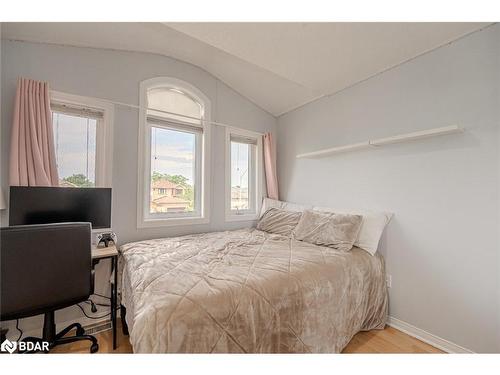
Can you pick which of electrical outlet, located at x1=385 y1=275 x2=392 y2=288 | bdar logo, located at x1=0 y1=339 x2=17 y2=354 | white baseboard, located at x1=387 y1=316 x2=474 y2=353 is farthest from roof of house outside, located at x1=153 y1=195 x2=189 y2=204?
white baseboard, located at x1=387 y1=316 x2=474 y2=353

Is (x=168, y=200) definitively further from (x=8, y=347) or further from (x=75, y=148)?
(x=8, y=347)

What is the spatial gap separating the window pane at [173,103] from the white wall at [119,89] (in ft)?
0.63

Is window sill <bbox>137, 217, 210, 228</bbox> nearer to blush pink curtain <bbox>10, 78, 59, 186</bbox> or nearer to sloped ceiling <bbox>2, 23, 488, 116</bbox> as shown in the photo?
blush pink curtain <bbox>10, 78, 59, 186</bbox>

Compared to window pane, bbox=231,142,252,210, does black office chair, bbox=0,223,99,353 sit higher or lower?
lower

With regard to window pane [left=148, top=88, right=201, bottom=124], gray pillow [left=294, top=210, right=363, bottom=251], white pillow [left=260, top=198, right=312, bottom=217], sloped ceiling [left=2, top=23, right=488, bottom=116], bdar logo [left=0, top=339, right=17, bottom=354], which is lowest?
bdar logo [left=0, top=339, right=17, bottom=354]

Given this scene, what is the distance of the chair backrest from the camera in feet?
4.03

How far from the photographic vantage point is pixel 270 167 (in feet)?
10.6

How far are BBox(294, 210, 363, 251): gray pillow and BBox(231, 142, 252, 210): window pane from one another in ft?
3.56

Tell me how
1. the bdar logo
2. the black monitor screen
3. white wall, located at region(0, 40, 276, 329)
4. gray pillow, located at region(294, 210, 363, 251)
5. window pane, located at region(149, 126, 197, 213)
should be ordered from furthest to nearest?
1. window pane, located at region(149, 126, 197, 213)
2. gray pillow, located at region(294, 210, 363, 251)
3. white wall, located at region(0, 40, 276, 329)
4. the black monitor screen
5. the bdar logo

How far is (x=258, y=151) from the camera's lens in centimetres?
331

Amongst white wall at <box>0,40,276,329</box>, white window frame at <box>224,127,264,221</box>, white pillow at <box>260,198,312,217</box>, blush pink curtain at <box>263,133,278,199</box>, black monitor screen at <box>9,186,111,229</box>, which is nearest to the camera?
black monitor screen at <box>9,186,111,229</box>

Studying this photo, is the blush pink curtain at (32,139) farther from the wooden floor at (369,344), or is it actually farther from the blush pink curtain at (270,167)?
the blush pink curtain at (270,167)

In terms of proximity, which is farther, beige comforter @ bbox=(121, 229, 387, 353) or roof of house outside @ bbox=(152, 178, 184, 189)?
roof of house outside @ bbox=(152, 178, 184, 189)
